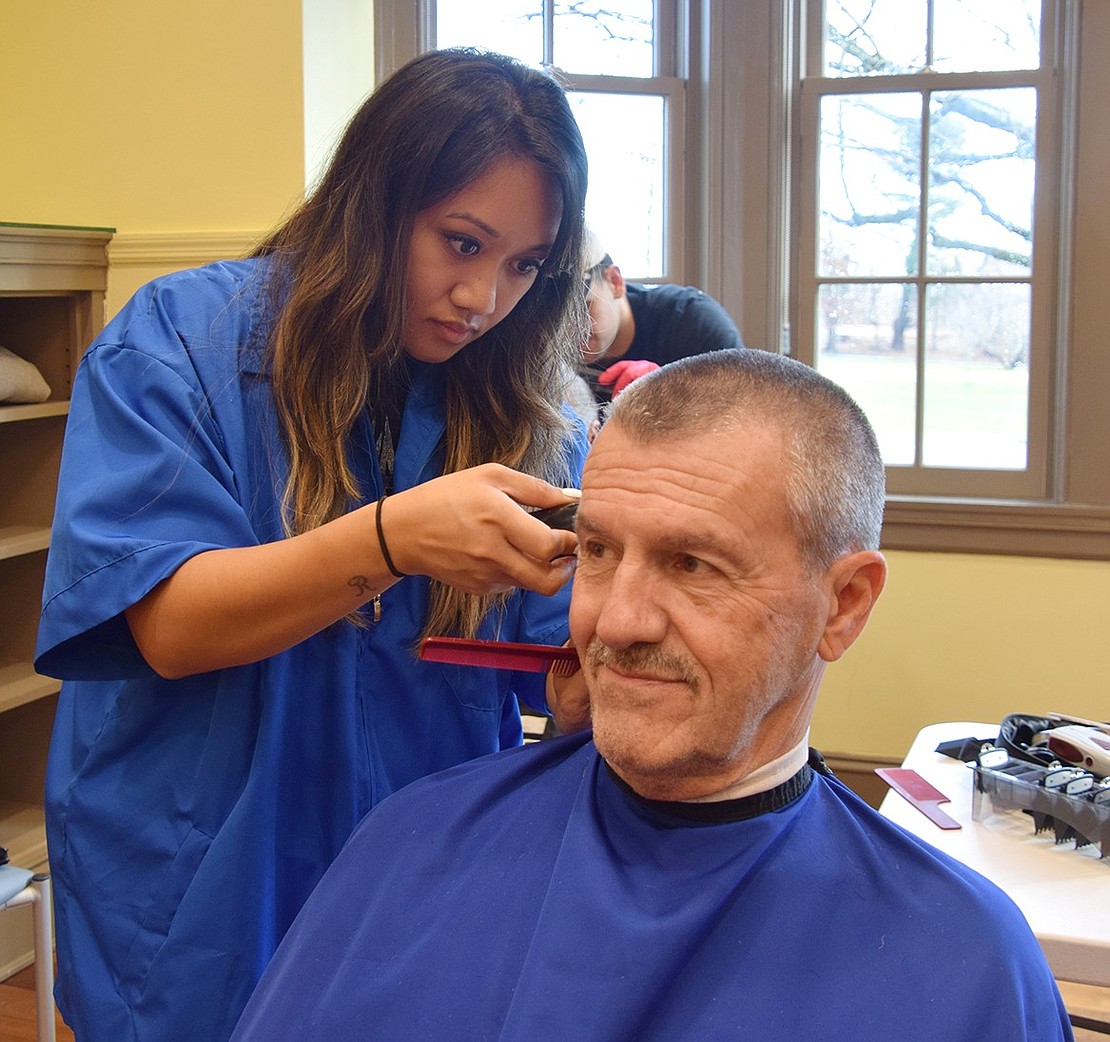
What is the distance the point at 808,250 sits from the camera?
12.0ft

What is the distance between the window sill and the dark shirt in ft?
2.78

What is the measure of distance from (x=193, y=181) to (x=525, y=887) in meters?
2.33

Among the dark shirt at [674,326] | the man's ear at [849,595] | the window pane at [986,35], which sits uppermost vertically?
the window pane at [986,35]

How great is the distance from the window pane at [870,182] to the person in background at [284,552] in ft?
7.67

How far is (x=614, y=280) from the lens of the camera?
9.30 ft

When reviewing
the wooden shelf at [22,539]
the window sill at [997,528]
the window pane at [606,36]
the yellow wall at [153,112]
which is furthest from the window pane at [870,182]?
the wooden shelf at [22,539]

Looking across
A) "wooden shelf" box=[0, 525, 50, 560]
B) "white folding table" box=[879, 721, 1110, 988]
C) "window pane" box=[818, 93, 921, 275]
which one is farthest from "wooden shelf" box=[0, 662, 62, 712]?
"window pane" box=[818, 93, 921, 275]

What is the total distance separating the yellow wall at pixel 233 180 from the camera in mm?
2957

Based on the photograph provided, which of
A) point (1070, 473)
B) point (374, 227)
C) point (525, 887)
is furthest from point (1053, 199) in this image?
point (525, 887)

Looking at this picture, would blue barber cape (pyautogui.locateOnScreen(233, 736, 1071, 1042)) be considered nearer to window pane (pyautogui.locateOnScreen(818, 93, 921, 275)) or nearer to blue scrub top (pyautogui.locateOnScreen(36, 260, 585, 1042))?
blue scrub top (pyautogui.locateOnScreen(36, 260, 585, 1042))

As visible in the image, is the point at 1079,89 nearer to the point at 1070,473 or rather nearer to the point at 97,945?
the point at 1070,473

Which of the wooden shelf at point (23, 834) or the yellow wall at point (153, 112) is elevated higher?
the yellow wall at point (153, 112)

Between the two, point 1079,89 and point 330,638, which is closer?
point 330,638

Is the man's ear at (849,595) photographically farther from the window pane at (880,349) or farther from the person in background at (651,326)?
the window pane at (880,349)
